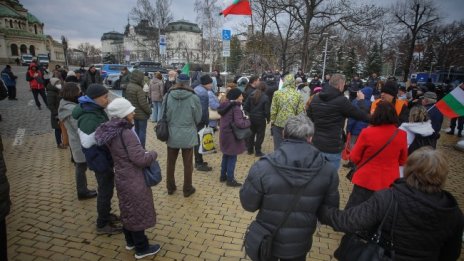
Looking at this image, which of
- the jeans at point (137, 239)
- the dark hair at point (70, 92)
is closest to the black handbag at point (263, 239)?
the jeans at point (137, 239)

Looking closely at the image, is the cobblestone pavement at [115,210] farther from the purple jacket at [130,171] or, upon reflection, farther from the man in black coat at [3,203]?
the man in black coat at [3,203]

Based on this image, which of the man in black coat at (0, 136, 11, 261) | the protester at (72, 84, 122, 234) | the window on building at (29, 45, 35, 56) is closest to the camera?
the man in black coat at (0, 136, 11, 261)

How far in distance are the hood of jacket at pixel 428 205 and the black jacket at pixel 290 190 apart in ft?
1.59

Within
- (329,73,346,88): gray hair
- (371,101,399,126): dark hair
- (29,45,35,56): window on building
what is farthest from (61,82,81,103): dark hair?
(29,45,35,56): window on building

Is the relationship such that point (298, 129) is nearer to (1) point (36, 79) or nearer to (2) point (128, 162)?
(2) point (128, 162)

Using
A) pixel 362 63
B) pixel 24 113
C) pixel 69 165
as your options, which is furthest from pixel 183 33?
pixel 69 165

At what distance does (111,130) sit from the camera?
2822 mm

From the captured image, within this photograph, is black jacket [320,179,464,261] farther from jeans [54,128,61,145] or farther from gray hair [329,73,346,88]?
jeans [54,128,61,145]

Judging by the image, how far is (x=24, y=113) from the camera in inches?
466

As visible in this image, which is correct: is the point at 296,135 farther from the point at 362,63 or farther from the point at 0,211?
the point at 362,63

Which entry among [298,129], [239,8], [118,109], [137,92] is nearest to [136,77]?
[137,92]

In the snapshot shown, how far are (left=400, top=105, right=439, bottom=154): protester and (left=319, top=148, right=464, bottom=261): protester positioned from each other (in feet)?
6.76

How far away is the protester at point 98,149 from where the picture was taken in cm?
334

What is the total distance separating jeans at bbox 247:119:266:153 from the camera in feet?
22.2
